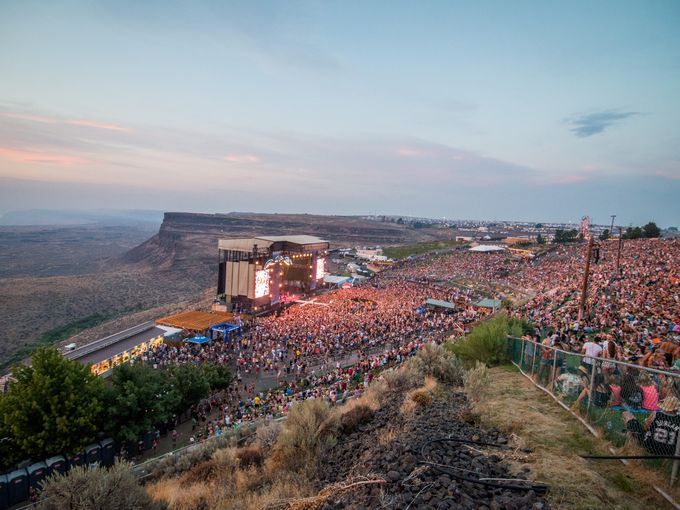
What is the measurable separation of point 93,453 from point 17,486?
2076mm

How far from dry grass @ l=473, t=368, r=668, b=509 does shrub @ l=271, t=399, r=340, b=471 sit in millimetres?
3059

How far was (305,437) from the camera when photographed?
302 inches

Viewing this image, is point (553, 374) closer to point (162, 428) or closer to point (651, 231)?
point (162, 428)

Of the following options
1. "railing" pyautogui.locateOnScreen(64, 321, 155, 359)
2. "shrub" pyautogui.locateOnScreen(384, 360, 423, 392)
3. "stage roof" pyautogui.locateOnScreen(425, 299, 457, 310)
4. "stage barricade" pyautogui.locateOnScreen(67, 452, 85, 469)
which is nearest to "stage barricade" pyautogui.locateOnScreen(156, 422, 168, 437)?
"stage barricade" pyautogui.locateOnScreen(67, 452, 85, 469)

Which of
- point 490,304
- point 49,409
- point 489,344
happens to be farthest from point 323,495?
point 490,304

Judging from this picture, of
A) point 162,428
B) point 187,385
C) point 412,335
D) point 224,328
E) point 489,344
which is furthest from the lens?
point 224,328

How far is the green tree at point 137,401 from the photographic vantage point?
13.8 meters

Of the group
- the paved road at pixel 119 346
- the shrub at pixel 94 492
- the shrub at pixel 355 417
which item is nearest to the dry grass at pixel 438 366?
the shrub at pixel 355 417

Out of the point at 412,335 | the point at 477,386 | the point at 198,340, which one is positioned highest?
the point at 477,386

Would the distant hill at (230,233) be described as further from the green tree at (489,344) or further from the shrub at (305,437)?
the shrub at (305,437)

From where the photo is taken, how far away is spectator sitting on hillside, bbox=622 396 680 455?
519cm

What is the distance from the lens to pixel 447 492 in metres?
4.67

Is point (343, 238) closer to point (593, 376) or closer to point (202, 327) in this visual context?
point (202, 327)

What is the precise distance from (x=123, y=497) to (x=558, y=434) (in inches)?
282
